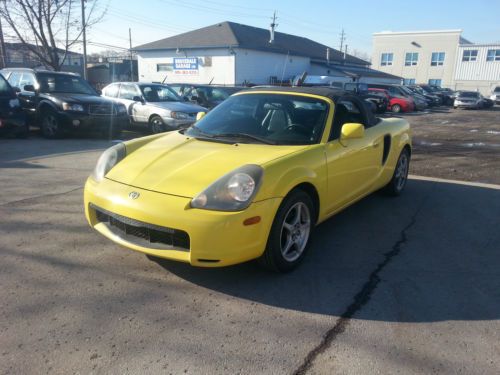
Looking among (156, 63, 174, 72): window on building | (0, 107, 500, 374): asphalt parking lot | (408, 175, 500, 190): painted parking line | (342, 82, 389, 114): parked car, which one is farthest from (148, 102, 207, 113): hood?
(156, 63, 174, 72): window on building

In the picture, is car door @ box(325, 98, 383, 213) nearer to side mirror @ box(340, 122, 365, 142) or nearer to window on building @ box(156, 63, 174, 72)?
side mirror @ box(340, 122, 365, 142)

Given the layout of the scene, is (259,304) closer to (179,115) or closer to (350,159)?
(350,159)

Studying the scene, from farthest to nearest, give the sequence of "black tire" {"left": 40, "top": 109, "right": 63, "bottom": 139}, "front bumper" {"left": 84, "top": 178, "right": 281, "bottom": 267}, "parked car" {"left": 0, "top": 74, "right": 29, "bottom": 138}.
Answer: "black tire" {"left": 40, "top": 109, "right": 63, "bottom": 139} → "parked car" {"left": 0, "top": 74, "right": 29, "bottom": 138} → "front bumper" {"left": 84, "top": 178, "right": 281, "bottom": 267}

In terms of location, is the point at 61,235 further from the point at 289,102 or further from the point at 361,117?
the point at 361,117

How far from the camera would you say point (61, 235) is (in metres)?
4.07

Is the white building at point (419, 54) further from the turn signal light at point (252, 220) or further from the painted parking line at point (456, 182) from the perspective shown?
the turn signal light at point (252, 220)

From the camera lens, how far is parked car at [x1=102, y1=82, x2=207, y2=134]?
1106 cm

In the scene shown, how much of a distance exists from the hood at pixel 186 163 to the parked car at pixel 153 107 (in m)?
7.08

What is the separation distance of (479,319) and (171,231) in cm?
222

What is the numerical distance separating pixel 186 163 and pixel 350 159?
1.68 meters

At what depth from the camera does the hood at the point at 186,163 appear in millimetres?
3213

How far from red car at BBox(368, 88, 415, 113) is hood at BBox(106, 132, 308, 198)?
22939mm

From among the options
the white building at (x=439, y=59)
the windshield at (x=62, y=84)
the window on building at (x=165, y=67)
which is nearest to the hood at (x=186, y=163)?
the windshield at (x=62, y=84)

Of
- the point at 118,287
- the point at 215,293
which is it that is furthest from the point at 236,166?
the point at 118,287
